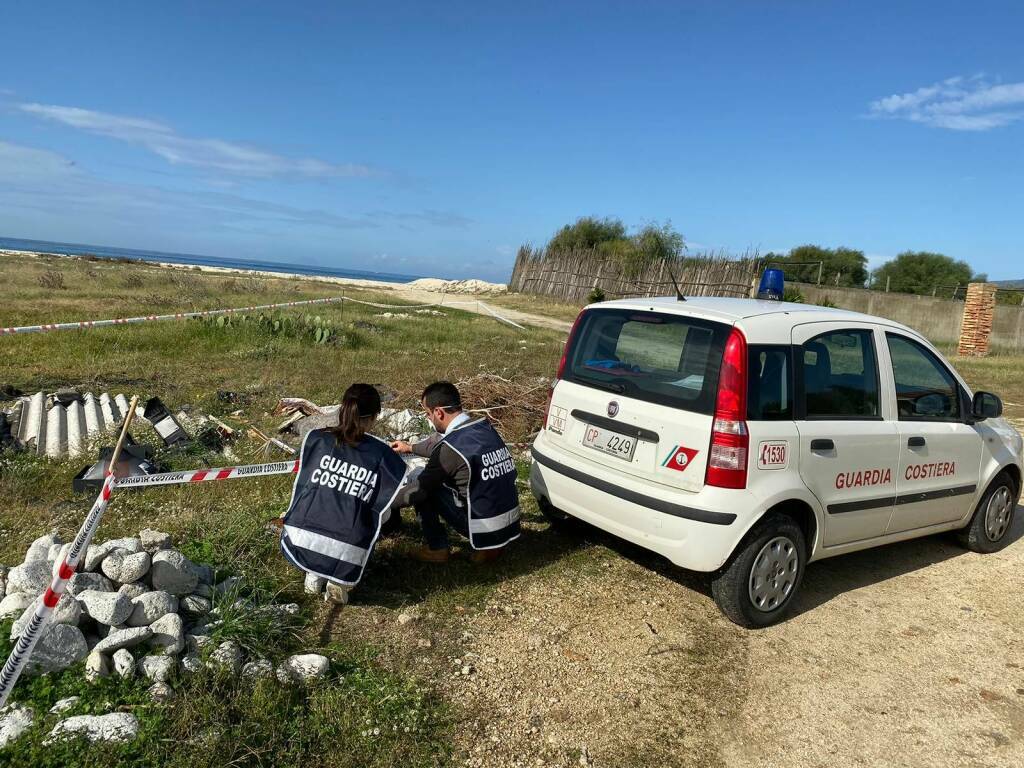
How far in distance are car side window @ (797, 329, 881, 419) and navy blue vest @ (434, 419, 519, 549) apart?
1.85m

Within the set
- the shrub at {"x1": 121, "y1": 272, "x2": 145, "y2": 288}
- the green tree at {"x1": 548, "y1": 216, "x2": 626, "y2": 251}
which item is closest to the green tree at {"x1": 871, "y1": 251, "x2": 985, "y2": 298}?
the green tree at {"x1": 548, "y1": 216, "x2": 626, "y2": 251}

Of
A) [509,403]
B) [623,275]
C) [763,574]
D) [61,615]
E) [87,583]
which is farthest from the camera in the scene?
[623,275]

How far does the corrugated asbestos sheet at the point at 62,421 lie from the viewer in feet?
20.3

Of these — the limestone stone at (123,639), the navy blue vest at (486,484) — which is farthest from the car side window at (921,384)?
the limestone stone at (123,639)

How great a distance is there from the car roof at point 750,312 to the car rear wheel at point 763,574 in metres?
1.11

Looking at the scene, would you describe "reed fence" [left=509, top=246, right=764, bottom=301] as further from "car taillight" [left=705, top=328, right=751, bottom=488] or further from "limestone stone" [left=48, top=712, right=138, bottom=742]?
"limestone stone" [left=48, top=712, right=138, bottom=742]

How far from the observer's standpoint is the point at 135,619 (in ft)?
10.4

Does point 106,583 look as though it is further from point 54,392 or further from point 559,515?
point 54,392

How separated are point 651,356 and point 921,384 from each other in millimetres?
1981

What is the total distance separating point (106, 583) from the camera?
3369 mm

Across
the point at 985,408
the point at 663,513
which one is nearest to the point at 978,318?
the point at 985,408

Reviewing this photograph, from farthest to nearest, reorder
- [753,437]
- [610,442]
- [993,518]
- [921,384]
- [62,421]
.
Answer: [62,421], [993,518], [921,384], [610,442], [753,437]

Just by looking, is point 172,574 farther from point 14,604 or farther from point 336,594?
point 336,594

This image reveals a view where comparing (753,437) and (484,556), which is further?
(484,556)
